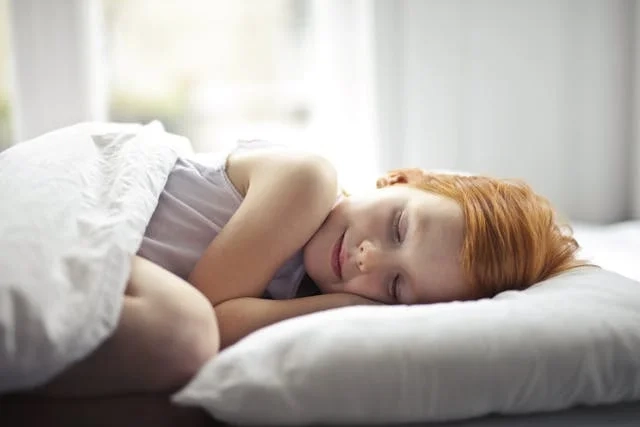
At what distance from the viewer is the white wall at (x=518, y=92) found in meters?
1.93

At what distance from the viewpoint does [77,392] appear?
764 mm

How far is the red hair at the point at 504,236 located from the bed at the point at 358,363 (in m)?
0.11

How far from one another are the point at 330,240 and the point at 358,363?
1.18 ft

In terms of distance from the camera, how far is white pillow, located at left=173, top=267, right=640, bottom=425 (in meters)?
0.73

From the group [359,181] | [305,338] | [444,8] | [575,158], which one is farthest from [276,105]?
[305,338]

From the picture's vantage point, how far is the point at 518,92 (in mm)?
1962

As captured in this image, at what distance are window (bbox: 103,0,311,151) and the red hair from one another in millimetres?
983

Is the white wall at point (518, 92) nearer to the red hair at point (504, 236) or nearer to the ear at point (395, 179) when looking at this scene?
the ear at point (395, 179)

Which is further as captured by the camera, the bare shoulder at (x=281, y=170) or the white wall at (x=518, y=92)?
the white wall at (x=518, y=92)

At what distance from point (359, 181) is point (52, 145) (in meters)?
1.00

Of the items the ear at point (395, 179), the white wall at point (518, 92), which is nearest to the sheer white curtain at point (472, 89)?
the white wall at point (518, 92)

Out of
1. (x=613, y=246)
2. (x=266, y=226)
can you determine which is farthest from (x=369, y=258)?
(x=613, y=246)

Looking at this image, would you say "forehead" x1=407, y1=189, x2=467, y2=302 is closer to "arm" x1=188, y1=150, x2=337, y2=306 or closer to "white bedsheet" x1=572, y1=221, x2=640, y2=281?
"arm" x1=188, y1=150, x2=337, y2=306

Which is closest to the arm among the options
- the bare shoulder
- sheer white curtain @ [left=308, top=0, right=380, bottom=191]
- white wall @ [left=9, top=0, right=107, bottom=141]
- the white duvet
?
the bare shoulder
